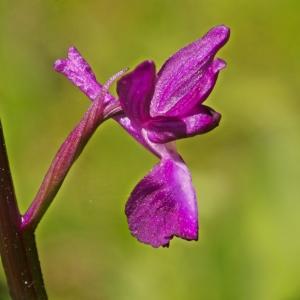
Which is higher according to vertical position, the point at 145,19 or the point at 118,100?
the point at 145,19

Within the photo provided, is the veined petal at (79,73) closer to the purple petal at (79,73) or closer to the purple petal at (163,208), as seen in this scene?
the purple petal at (79,73)

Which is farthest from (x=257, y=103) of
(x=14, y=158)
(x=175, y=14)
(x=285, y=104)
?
(x=14, y=158)

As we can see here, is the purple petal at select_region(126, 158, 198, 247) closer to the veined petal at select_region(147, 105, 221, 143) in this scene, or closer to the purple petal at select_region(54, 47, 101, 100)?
the veined petal at select_region(147, 105, 221, 143)

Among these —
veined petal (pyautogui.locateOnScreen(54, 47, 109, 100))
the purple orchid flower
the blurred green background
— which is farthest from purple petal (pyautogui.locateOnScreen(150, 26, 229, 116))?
the blurred green background

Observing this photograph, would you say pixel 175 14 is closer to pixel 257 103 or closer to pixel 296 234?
pixel 257 103

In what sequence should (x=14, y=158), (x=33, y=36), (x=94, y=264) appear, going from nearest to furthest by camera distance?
(x=94, y=264) → (x=14, y=158) → (x=33, y=36)

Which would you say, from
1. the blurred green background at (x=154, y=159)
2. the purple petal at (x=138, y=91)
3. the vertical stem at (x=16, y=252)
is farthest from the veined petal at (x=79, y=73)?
the blurred green background at (x=154, y=159)
